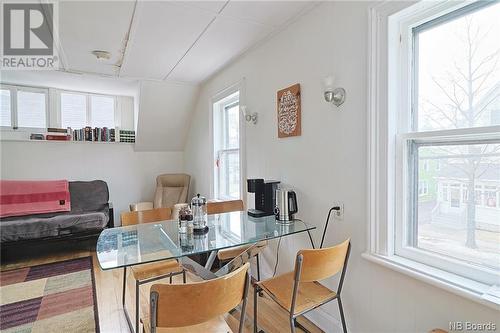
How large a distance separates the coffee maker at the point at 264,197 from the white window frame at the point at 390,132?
86 cm

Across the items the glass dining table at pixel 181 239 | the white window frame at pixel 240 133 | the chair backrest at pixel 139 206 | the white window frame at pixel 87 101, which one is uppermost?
the white window frame at pixel 87 101

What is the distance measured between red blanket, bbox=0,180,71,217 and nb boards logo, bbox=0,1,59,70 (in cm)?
153

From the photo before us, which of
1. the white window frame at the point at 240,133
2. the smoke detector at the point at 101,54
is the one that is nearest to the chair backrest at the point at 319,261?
the white window frame at the point at 240,133

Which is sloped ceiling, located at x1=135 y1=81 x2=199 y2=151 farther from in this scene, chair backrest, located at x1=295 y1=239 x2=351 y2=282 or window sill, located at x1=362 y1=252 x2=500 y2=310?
window sill, located at x1=362 y1=252 x2=500 y2=310

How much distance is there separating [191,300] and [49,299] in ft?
7.16

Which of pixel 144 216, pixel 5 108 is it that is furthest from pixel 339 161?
Answer: pixel 5 108

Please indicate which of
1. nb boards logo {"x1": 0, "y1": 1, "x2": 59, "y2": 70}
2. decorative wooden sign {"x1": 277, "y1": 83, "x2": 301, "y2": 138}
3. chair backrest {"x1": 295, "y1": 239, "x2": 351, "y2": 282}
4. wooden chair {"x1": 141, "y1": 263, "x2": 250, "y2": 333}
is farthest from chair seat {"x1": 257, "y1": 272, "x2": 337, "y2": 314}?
nb boards logo {"x1": 0, "y1": 1, "x2": 59, "y2": 70}

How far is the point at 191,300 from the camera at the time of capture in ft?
3.35

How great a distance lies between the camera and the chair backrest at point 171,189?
4418mm

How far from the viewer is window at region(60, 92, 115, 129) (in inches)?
168

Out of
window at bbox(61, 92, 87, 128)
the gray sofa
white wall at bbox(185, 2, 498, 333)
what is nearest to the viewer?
white wall at bbox(185, 2, 498, 333)

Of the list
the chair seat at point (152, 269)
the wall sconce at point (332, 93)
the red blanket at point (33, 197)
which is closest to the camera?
the wall sconce at point (332, 93)

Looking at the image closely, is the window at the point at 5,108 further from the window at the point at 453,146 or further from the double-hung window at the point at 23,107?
the window at the point at 453,146

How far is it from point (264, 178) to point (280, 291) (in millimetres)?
1204
